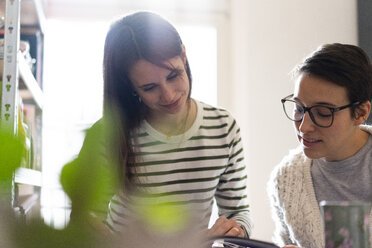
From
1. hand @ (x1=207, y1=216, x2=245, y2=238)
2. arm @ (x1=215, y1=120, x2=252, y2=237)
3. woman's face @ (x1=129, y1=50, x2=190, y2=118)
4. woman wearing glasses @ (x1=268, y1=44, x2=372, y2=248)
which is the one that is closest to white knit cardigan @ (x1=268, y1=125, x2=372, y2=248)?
woman wearing glasses @ (x1=268, y1=44, x2=372, y2=248)

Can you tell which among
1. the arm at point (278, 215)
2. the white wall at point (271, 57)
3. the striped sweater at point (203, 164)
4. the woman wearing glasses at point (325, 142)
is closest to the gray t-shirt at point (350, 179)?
the woman wearing glasses at point (325, 142)

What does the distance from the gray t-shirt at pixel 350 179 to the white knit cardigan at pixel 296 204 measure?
4 cm

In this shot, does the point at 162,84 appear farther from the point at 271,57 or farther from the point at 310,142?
the point at 271,57

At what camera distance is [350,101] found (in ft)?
3.35

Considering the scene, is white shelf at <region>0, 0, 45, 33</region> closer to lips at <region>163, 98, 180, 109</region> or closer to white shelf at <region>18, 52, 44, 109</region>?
white shelf at <region>18, 52, 44, 109</region>

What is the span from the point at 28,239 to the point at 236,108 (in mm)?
2397

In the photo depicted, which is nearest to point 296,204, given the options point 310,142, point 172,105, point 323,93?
point 310,142

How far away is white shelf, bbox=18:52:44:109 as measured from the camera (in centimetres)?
126

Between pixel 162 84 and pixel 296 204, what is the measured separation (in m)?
0.49

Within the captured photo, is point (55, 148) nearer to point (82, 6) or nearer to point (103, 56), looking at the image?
point (103, 56)

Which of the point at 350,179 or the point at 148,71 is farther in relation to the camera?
Answer: the point at 350,179

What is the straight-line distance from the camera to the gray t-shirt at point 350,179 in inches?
42.4

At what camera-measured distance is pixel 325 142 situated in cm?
103

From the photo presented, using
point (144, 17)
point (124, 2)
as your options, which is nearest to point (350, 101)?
point (144, 17)
